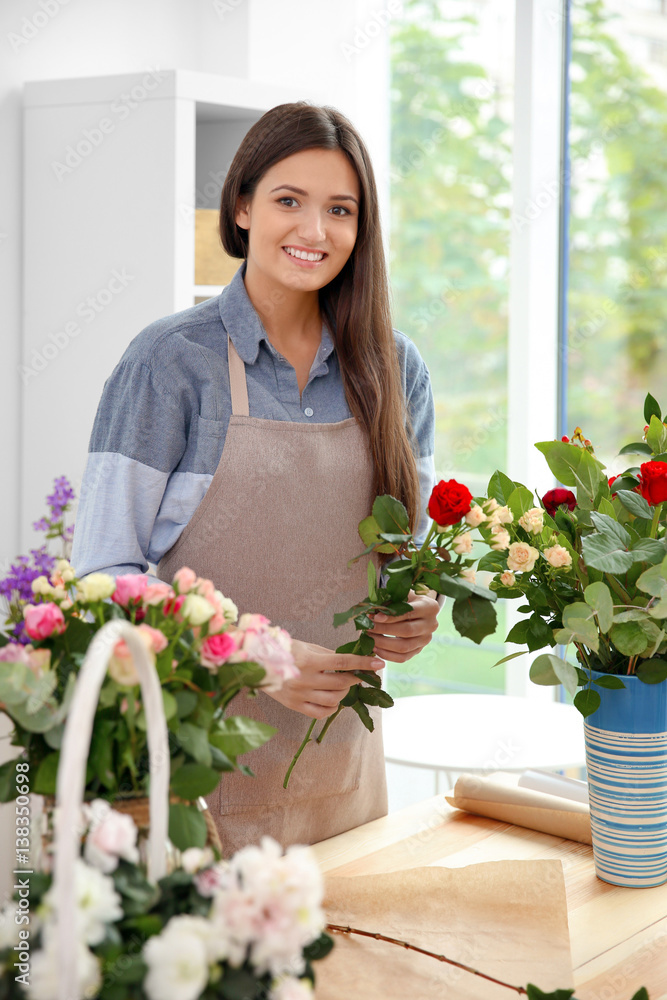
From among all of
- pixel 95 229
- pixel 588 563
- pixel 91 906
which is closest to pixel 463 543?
pixel 588 563

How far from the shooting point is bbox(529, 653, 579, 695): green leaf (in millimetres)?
1022

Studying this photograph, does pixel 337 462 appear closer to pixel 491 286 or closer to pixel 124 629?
pixel 124 629

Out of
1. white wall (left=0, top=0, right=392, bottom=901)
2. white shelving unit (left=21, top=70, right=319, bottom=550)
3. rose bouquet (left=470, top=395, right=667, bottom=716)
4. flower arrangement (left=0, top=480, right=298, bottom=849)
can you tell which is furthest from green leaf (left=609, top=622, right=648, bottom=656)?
white shelving unit (left=21, top=70, right=319, bottom=550)

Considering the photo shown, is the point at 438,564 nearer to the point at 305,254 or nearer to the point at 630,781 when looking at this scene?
the point at 630,781

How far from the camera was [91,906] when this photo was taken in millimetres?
551

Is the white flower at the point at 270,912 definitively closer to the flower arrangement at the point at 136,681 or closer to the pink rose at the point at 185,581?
the flower arrangement at the point at 136,681

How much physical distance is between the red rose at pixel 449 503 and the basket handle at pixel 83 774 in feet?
1.51

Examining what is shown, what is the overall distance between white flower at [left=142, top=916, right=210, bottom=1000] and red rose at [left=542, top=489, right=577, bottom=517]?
0.71 metres

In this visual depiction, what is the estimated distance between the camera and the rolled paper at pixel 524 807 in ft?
4.08

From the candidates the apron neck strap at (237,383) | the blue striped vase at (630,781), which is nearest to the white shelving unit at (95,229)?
the apron neck strap at (237,383)

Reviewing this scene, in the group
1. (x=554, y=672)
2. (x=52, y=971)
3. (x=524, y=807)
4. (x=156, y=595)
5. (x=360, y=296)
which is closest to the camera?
(x=52, y=971)

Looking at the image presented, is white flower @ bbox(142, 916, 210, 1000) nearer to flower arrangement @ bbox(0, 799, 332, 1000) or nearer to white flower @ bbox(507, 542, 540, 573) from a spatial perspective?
flower arrangement @ bbox(0, 799, 332, 1000)

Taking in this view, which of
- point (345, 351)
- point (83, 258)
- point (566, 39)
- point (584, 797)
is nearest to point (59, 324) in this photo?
point (83, 258)

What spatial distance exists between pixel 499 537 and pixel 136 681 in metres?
0.50
